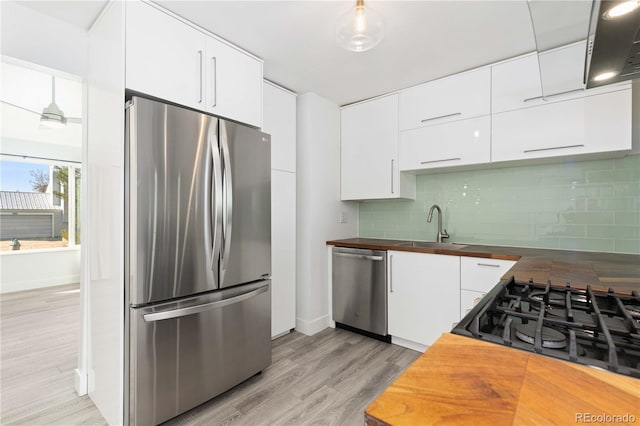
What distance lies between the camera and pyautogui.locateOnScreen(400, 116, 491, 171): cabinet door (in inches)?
93.4

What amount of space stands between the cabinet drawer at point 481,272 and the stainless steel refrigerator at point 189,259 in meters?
1.51

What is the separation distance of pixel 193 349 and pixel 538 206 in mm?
2739

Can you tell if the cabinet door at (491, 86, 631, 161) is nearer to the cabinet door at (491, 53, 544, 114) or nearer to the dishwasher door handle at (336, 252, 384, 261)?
the cabinet door at (491, 53, 544, 114)

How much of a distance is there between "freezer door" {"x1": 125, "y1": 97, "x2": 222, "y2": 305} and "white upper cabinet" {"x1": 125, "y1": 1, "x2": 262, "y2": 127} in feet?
0.56

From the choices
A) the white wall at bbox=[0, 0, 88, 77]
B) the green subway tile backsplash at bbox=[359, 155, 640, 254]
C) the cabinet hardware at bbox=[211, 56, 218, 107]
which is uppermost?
the white wall at bbox=[0, 0, 88, 77]

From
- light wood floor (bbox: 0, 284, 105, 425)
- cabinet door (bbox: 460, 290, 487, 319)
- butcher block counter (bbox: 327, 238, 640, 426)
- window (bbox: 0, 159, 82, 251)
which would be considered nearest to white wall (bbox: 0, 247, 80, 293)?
window (bbox: 0, 159, 82, 251)

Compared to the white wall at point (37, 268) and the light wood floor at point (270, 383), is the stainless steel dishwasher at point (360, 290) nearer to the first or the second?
the light wood floor at point (270, 383)

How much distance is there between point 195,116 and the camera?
1.71 m

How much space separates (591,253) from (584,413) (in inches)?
93.3

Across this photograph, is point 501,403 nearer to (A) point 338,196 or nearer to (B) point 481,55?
(B) point 481,55

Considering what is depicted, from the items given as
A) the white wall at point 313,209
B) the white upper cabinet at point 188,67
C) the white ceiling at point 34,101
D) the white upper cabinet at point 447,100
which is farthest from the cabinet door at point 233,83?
the white upper cabinet at point 447,100

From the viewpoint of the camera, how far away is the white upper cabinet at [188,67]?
1.58 m

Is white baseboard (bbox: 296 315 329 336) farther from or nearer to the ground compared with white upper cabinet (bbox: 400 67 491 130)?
nearer to the ground

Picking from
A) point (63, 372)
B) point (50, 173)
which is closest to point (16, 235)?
point (50, 173)
